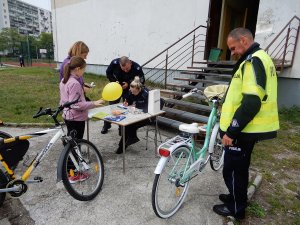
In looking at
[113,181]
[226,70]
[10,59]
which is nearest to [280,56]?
[226,70]

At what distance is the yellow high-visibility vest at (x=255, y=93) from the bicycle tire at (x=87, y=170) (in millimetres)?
1560

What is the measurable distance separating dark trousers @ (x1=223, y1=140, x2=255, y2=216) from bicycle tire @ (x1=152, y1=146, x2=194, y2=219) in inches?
17.2

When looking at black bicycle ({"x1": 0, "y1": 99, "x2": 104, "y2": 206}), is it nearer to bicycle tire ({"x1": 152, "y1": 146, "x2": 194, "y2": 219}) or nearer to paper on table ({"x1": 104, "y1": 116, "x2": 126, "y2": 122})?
paper on table ({"x1": 104, "y1": 116, "x2": 126, "y2": 122})

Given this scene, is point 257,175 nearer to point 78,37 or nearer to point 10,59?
point 78,37

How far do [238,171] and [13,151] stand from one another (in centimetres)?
225

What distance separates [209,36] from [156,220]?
6.02m

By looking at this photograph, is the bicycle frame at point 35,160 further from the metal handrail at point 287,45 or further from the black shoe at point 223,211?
the metal handrail at point 287,45

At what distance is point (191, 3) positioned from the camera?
785 centimetres

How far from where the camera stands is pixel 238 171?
2244 millimetres

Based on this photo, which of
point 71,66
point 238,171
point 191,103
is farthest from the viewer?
point 191,103

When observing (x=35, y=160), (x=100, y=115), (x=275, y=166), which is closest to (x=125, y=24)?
(x=100, y=115)

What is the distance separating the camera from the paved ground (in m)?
2.41

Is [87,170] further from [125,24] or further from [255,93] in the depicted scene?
[125,24]

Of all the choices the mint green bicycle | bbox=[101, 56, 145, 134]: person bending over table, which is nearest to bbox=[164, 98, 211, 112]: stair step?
bbox=[101, 56, 145, 134]: person bending over table
